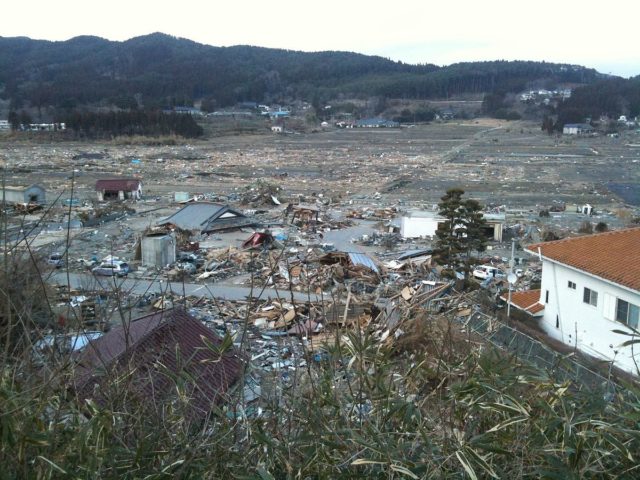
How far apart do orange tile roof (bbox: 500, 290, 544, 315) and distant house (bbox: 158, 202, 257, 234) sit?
23.8ft

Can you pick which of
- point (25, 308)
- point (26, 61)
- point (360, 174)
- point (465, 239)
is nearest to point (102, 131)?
point (360, 174)

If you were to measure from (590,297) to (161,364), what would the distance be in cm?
592

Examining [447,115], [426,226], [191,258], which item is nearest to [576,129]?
[447,115]

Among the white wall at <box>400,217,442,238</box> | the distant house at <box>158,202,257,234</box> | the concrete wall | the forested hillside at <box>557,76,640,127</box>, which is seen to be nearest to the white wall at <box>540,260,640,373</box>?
the white wall at <box>400,217,442,238</box>

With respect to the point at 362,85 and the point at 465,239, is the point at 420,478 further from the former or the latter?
the point at 362,85

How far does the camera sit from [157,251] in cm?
1023

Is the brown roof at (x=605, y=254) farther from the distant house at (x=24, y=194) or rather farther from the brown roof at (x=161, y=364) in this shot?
the distant house at (x=24, y=194)

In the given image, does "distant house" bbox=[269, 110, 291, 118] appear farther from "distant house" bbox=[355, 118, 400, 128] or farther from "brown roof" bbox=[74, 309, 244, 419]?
"brown roof" bbox=[74, 309, 244, 419]

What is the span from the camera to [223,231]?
13.6 m

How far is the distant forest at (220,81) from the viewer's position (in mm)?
56062

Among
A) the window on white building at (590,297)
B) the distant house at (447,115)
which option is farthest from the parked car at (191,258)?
the distant house at (447,115)

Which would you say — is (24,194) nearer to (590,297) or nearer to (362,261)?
(362,261)

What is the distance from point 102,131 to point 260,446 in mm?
42218

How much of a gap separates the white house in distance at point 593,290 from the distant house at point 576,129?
1682 inches
